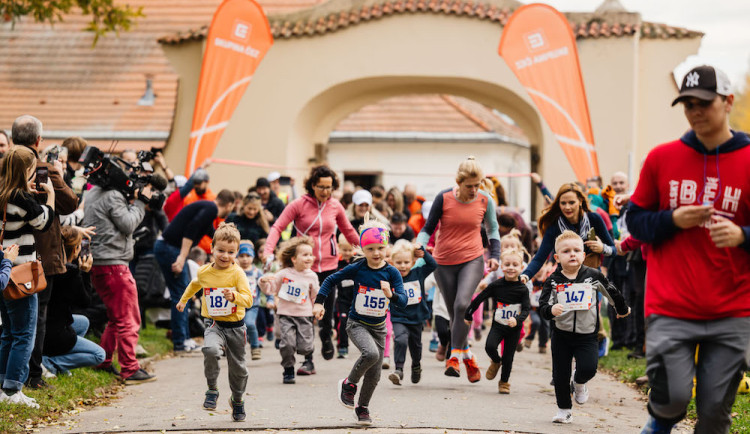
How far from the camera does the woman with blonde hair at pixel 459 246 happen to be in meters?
10.2

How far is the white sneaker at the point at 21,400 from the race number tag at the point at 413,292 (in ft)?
12.3

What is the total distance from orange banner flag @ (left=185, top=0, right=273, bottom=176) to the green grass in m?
8.54

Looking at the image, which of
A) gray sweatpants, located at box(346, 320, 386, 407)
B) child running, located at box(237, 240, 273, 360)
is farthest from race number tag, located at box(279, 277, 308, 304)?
gray sweatpants, located at box(346, 320, 386, 407)

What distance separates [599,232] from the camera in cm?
985

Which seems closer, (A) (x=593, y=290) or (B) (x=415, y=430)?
(B) (x=415, y=430)

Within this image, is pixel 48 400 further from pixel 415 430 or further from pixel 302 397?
pixel 415 430

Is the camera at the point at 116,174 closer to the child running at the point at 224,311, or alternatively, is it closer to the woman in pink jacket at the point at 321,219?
the woman in pink jacket at the point at 321,219

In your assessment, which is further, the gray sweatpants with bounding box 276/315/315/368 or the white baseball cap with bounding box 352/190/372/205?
the white baseball cap with bounding box 352/190/372/205

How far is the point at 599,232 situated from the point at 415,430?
126 inches

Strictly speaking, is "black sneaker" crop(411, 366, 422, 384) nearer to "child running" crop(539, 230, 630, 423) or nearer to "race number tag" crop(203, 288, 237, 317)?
"child running" crop(539, 230, 630, 423)

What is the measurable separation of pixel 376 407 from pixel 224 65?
10934 mm

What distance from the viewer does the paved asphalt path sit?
786 cm

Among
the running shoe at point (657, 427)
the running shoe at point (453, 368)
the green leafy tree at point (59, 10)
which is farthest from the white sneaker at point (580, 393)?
the green leafy tree at point (59, 10)

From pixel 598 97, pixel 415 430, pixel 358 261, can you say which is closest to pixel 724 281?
pixel 415 430
